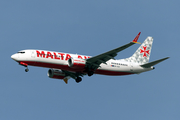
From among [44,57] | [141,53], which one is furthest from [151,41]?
[44,57]

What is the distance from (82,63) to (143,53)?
14831 mm

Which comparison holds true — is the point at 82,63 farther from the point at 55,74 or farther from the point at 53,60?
the point at 55,74

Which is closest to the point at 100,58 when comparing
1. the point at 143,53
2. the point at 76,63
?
the point at 76,63

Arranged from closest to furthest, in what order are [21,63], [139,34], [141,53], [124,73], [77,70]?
[139,34]
[21,63]
[77,70]
[124,73]
[141,53]

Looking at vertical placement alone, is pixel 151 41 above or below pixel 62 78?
above

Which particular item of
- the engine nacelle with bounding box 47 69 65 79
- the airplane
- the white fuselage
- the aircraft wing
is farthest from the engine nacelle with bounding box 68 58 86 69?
the engine nacelle with bounding box 47 69 65 79

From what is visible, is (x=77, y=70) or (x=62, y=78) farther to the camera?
(x=62, y=78)

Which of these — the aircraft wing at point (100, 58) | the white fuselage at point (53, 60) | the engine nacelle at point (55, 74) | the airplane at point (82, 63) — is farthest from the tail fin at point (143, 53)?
the engine nacelle at point (55, 74)

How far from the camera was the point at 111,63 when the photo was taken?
53.6 m

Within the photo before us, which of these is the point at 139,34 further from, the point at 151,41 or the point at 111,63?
the point at 151,41

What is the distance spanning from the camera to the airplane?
48031 mm

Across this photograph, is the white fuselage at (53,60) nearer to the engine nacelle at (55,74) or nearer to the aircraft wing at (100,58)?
the aircraft wing at (100,58)

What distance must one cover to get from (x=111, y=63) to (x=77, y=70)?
20.2ft

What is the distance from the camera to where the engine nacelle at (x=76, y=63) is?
160 ft
